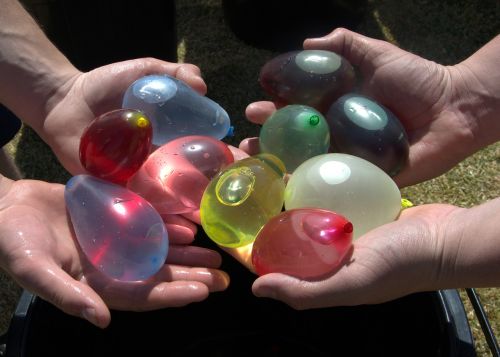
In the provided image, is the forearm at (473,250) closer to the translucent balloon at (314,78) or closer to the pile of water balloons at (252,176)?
the pile of water balloons at (252,176)

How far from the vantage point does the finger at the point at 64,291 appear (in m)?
0.77

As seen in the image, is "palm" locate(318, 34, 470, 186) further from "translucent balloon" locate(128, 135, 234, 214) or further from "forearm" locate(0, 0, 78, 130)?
"forearm" locate(0, 0, 78, 130)

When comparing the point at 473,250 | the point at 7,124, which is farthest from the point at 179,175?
the point at 7,124

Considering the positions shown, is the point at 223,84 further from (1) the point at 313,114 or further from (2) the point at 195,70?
(1) the point at 313,114

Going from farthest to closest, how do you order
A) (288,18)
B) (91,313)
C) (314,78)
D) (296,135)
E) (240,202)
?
(288,18) < (314,78) < (296,135) < (240,202) < (91,313)

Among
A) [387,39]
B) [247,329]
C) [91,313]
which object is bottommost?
[247,329]

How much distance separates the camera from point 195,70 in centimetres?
123

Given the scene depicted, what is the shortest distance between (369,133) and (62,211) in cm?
57

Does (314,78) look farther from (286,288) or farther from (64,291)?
(64,291)

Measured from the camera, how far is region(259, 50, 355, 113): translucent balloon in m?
1.14

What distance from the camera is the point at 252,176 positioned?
3.00ft

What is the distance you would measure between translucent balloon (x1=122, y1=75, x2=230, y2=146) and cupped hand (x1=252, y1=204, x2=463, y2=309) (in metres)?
0.38

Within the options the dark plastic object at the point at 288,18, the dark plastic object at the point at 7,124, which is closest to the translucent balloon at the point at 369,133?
the dark plastic object at the point at 7,124

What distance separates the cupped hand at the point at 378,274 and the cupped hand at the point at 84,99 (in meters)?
0.51
